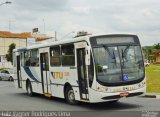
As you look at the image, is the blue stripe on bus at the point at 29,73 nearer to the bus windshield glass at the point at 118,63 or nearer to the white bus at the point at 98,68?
the white bus at the point at 98,68

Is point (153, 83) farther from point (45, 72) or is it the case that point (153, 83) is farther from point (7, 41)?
point (7, 41)

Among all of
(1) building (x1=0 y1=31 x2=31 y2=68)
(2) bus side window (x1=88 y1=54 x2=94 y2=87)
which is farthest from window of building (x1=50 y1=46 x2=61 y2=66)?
(1) building (x1=0 y1=31 x2=31 y2=68)

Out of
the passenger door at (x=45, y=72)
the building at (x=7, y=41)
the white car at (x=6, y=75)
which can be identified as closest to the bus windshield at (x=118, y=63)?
the passenger door at (x=45, y=72)

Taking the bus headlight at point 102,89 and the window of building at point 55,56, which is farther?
the window of building at point 55,56

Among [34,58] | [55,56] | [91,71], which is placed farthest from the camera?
[34,58]

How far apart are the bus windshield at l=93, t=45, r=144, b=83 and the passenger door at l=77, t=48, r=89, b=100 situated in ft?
2.77

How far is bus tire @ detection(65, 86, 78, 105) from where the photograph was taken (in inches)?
690

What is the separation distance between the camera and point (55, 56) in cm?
1911

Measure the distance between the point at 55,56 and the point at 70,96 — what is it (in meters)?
2.26

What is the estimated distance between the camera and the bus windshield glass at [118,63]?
Answer: 1543 centimetres

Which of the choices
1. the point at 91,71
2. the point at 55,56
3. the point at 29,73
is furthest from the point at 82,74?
the point at 29,73

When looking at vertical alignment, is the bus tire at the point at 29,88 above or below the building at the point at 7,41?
below

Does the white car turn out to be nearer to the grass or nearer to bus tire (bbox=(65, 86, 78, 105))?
the grass

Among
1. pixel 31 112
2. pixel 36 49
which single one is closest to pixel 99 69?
pixel 31 112
